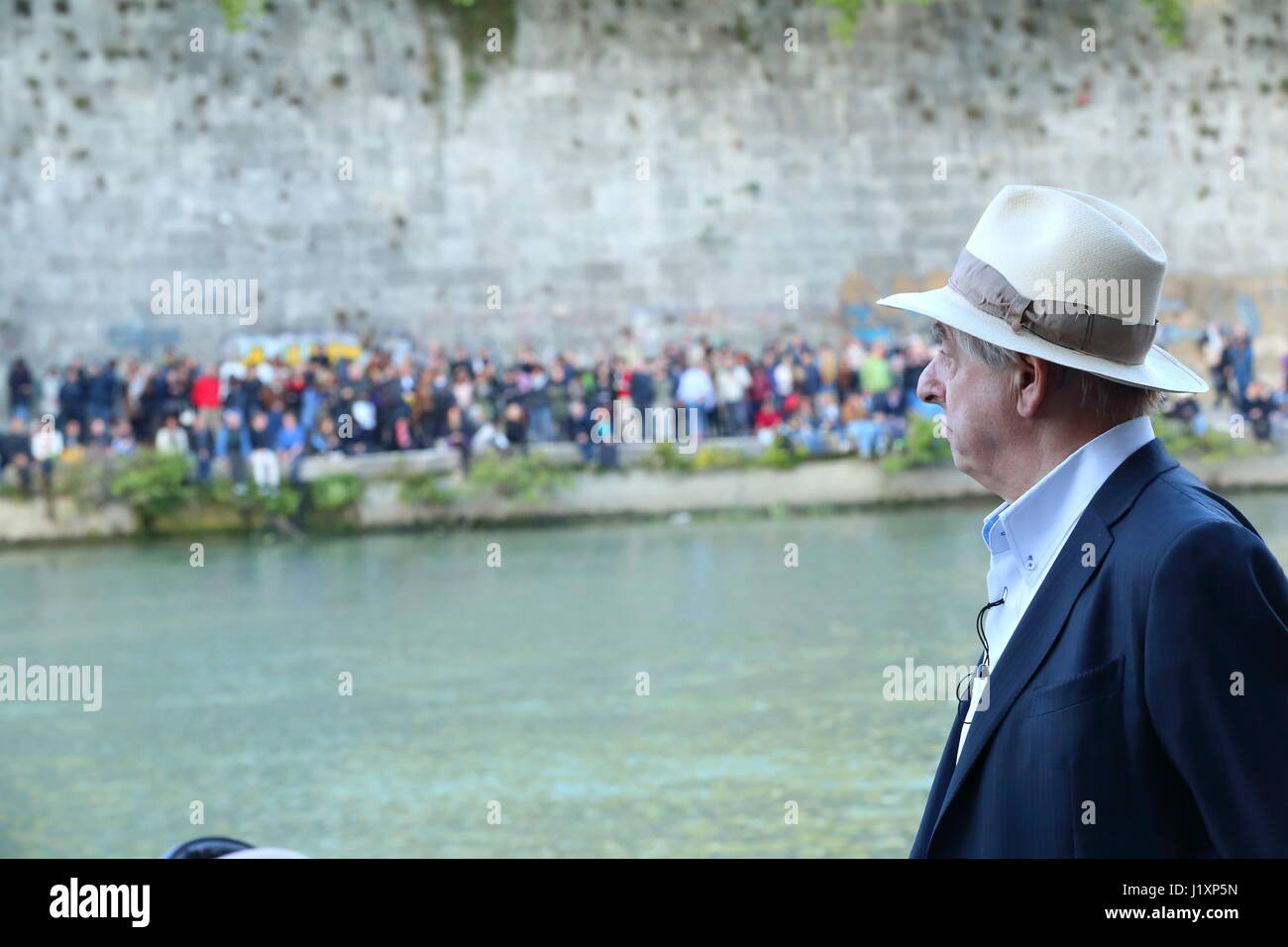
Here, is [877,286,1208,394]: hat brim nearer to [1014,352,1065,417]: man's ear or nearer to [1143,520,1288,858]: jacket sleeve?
[1014,352,1065,417]: man's ear

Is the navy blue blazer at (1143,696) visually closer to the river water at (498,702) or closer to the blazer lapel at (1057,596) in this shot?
the blazer lapel at (1057,596)

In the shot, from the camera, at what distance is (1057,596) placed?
6.66 feet

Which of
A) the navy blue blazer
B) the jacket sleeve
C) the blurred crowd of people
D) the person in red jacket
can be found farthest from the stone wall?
the jacket sleeve

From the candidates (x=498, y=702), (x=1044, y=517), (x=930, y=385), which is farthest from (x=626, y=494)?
(x=1044, y=517)

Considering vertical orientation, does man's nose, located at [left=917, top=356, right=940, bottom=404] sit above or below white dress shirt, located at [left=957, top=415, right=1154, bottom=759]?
above

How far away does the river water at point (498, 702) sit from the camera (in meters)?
7.38

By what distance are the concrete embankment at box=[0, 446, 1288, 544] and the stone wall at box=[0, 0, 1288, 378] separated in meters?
4.92

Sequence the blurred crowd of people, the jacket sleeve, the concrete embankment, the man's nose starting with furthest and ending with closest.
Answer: the blurred crowd of people, the concrete embankment, the man's nose, the jacket sleeve

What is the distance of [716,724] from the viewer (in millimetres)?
9109

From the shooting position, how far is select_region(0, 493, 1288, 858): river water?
738cm

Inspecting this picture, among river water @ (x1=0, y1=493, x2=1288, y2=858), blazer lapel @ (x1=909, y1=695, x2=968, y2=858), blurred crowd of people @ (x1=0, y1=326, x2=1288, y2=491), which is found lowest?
river water @ (x1=0, y1=493, x2=1288, y2=858)

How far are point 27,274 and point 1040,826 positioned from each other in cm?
2385

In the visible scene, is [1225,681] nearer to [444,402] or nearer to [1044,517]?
[1044,517]

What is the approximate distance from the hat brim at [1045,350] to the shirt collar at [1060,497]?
0.07 metres
